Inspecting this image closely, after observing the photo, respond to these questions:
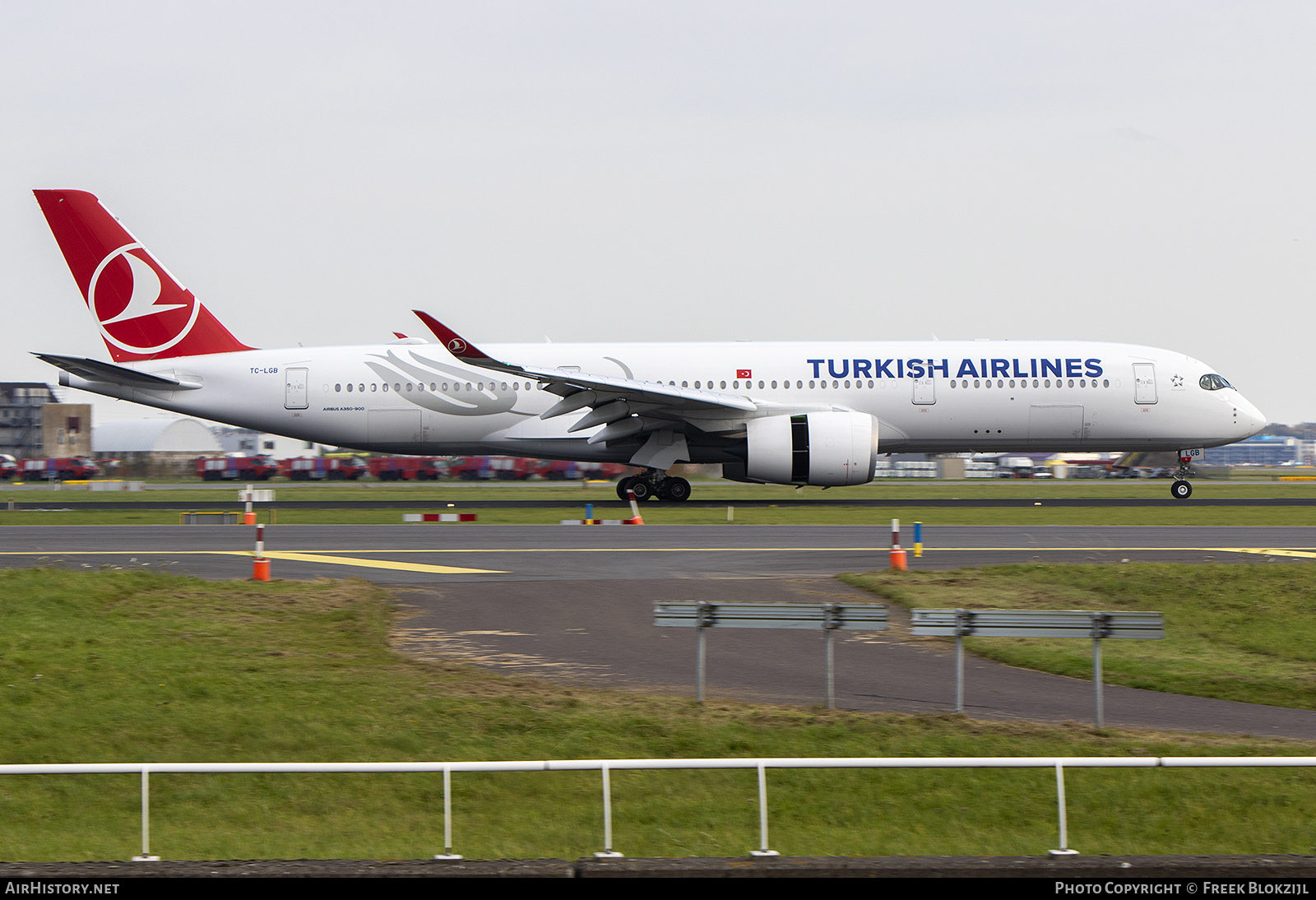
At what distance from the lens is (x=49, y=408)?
97.2 metres

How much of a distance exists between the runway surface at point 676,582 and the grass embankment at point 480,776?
3.31 feet

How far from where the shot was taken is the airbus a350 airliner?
32.8m

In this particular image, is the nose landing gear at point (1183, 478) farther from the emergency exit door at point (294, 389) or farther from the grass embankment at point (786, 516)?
the emergency exit door at point (294, 389)

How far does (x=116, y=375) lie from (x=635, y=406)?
1510 centimetres

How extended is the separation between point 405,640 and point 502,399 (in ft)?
66.5

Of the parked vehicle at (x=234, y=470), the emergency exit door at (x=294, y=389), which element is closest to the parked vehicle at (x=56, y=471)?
the parked vehicle at (x=234, y=470)

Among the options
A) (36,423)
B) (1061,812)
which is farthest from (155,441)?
(1061,812)

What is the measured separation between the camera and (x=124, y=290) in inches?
1348

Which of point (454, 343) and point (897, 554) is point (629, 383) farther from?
point (897, 554)

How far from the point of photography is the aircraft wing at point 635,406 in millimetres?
29391

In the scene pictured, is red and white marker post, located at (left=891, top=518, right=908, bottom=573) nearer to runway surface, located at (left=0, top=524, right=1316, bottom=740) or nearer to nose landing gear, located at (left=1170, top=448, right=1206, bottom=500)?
runway surface, located at (left=0, top=524, right=1316, bottom=740)

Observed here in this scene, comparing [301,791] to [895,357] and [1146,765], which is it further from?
[895,357]
